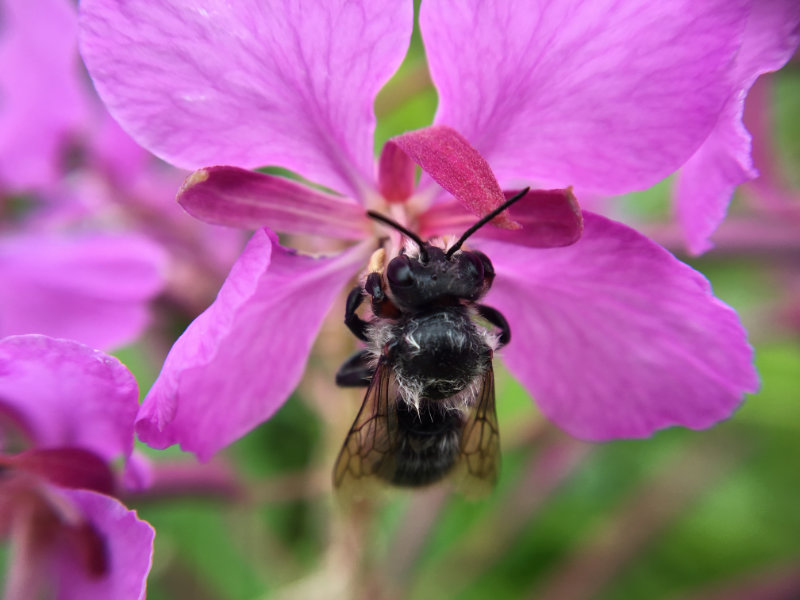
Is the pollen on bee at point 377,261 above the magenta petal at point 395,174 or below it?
below

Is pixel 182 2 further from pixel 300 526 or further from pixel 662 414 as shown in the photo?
pixel 300 526

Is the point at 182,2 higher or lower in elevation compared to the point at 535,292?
higher

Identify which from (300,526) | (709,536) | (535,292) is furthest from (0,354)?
(709,536)

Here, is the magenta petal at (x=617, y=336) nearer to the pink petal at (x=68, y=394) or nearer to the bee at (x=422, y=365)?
the bee at (x=422, y=365)

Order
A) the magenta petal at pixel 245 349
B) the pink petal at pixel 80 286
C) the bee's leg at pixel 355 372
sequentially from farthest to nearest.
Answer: the pink petal at pixel 80 286 → the bee's leg at pixel 355 372 → the magenta petal at pixel 245 349

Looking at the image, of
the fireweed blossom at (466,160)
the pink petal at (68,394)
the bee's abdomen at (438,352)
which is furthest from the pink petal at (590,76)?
the pink petal at (68,394)

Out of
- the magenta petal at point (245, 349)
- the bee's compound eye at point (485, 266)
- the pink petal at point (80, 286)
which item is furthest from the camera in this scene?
the pink petal at point (80, 286)

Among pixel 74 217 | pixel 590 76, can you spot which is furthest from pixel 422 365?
pixel 74 217
